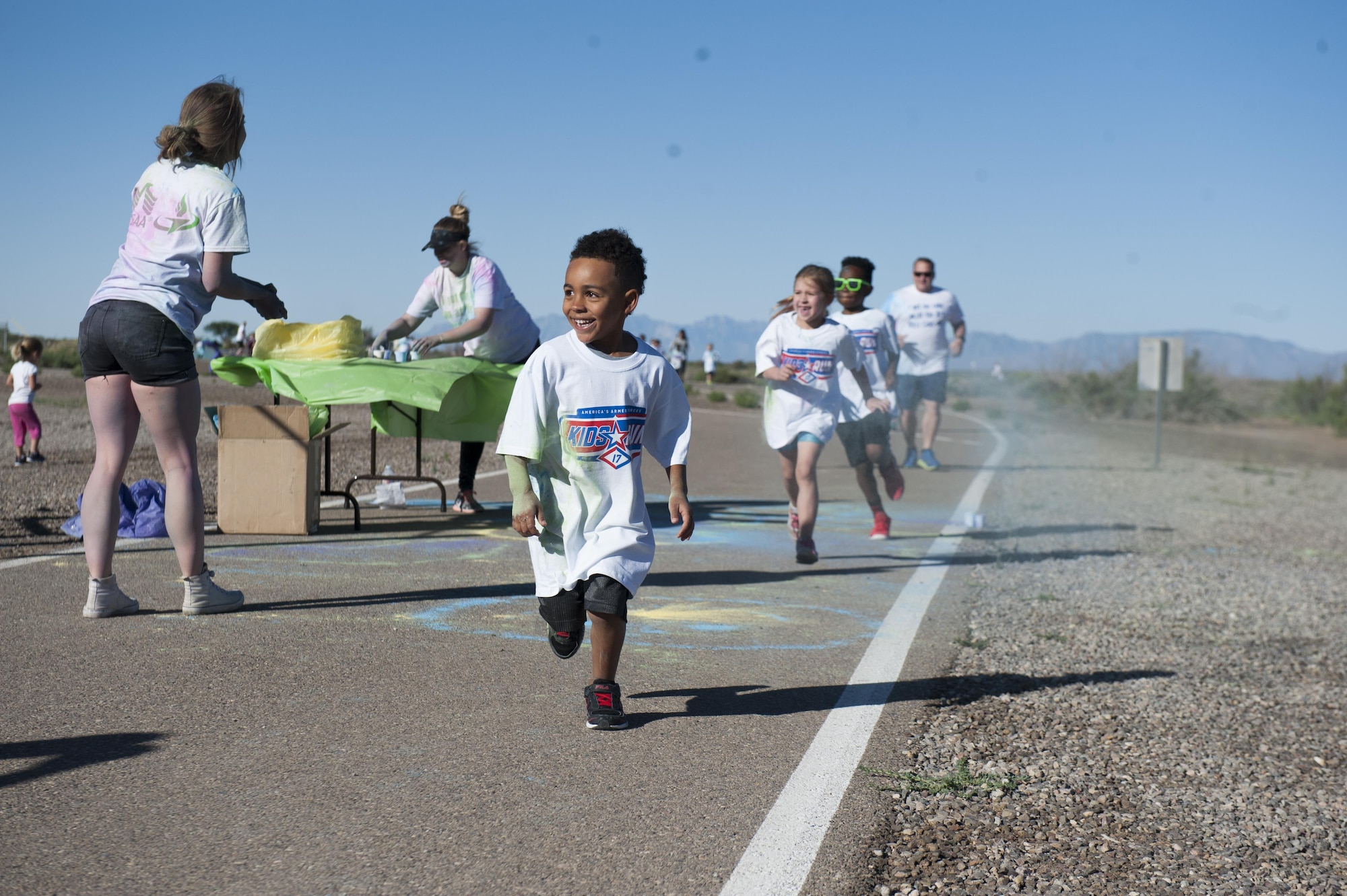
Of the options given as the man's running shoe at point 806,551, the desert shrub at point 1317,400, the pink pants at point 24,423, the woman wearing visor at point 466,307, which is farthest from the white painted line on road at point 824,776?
the desert shrub at point 1317,400

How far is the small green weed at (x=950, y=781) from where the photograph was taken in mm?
3612

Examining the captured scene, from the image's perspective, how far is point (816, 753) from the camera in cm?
390

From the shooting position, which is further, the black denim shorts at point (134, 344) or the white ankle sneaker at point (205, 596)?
the white ankle sneaker at point (205, 596)

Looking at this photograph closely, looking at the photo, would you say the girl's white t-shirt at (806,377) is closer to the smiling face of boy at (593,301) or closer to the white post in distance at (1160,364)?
the smiling face of boy at (593,301)

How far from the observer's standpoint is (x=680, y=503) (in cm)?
412

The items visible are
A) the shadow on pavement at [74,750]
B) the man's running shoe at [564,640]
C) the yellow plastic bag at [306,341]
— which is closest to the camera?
the shadow on pavement at [74,750]

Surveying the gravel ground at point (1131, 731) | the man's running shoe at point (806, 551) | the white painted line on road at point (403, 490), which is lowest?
the gravel ground at point (1131, 731)

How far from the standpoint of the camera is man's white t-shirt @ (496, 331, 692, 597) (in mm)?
4008

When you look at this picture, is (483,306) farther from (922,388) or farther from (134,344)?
(922,388)

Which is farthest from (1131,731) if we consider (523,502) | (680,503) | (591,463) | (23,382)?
(23,382)

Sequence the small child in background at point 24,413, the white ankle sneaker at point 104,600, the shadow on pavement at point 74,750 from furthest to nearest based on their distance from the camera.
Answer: the small child in background at point 24,413, the white ankle sneaker at point 104,600, the shadow on pavement at point 74,750

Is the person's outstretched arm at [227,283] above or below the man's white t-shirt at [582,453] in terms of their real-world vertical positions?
above

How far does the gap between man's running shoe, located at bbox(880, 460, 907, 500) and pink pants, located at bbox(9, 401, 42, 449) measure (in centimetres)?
906

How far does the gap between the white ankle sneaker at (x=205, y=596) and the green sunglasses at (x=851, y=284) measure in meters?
5.36
